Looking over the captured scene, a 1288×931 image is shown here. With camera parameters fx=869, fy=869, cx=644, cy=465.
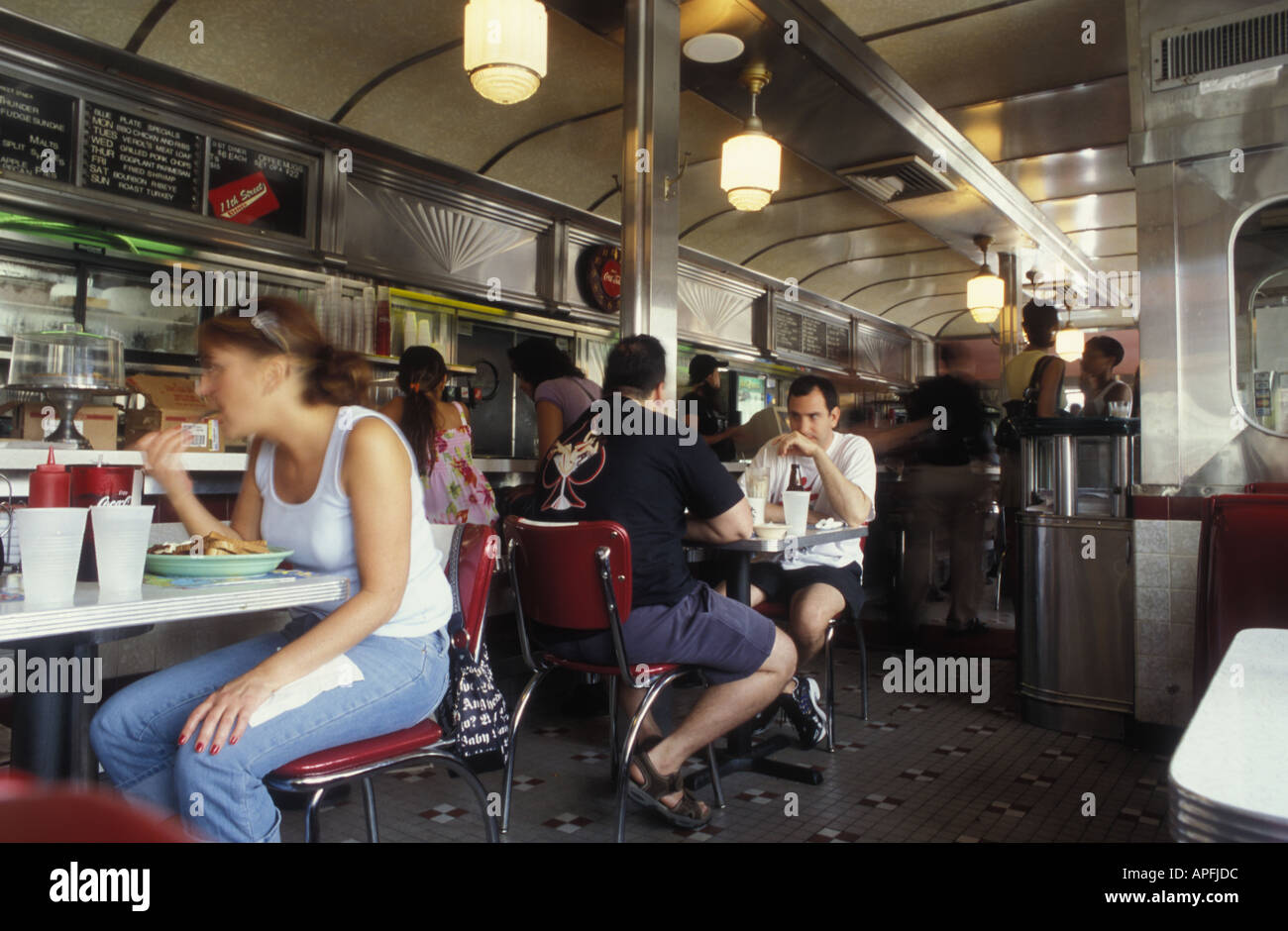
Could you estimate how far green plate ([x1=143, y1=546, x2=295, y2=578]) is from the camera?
1483 millimetres

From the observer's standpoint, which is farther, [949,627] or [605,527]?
[949,627]

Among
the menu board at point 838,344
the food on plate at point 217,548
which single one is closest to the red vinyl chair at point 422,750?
the food on plate at point 217,548

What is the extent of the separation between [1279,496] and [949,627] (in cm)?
306

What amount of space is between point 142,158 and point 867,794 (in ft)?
14.3

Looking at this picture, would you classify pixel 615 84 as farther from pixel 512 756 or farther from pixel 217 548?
pixel 217 548

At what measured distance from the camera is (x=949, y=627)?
5527mm

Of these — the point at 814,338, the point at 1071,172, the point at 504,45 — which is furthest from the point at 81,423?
the point at 814,338

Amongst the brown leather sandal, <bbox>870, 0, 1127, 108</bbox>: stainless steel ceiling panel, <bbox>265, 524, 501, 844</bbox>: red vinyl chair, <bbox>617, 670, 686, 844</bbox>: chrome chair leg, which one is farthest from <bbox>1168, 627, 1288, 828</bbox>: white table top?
<bbox>870, 0, 1127, 108</bbox>: stainless steel ceiling panel

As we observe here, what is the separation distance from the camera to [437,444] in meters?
3.52

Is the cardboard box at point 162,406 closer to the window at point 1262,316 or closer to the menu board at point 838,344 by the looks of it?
the window at point 1262,316

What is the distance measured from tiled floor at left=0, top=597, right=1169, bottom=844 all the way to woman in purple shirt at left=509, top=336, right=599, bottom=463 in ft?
4.18

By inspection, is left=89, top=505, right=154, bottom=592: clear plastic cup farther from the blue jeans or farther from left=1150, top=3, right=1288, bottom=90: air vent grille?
left=1150, top=3, right=1288, bottom=90: air vent grille
